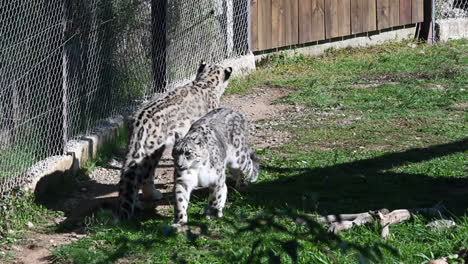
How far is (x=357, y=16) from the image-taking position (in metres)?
15.7

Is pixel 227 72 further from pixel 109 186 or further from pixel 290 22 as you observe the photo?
pixel 290 22

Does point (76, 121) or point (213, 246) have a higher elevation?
point (76, 121)

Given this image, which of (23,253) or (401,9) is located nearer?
(23,253)

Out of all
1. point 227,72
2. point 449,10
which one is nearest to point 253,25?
point 227,72

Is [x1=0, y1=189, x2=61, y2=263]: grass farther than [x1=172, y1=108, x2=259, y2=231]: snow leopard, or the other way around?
[x1=0, y1=189, x2=61, y2=263]: grass

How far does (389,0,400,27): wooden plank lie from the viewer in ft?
53.2

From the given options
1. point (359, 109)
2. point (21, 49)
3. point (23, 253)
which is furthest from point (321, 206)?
point (359, 109)

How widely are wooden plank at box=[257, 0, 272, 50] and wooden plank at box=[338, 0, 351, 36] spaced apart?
165cm

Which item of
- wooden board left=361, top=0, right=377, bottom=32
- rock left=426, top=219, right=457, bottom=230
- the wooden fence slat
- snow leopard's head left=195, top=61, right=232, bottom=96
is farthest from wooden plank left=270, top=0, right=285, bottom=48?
rock left=426, top=219, right=457, bottom=230

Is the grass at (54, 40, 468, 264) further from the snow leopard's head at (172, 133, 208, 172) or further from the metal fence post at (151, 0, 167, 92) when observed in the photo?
the metal fence post at (151, 0, 167, 92)

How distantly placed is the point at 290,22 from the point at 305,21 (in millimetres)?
367

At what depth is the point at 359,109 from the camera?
464 inches

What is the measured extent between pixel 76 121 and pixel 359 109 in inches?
160

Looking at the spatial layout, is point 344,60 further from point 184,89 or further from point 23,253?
point 23,253
